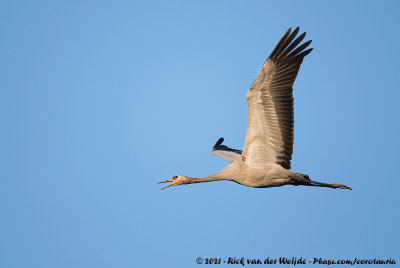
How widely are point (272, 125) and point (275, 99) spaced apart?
693 mm

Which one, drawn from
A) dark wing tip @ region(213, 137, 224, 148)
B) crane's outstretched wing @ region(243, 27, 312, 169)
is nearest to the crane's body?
crane's outstretched wing @ region(243, 27, 312, 169)

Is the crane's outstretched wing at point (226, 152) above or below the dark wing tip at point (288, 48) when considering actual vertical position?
below

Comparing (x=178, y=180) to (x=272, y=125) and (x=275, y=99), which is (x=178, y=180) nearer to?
(x=272, y=125)

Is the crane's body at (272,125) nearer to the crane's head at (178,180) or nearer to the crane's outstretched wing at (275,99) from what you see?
the crane's outstretched wing at (275,99)

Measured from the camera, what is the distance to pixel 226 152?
1662 centimetres

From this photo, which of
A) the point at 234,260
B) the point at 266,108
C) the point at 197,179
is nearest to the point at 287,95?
the point at 266,108

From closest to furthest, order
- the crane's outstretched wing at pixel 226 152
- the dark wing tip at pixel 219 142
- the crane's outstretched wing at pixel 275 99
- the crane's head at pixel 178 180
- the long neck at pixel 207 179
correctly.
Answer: the crane's outstretched wing at pixel 275 99 < the long neck at pixel 207 179 < the crane's head at pixel 178 180 < the crane's outstretched wing at pixel 226 152 < the dark wing tip at pixel 219 142

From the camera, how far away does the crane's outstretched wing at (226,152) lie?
1598cm

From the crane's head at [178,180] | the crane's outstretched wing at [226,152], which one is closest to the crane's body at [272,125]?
the crane's head at [178,180]

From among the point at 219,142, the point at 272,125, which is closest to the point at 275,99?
the point at 272,125

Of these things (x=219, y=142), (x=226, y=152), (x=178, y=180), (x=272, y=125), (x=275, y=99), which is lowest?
(x=178, y=180)

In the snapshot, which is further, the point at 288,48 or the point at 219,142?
the point at 219,142

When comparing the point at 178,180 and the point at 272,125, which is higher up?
the point at 272,125

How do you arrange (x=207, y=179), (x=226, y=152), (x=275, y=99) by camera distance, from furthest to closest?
(x=226, y=152) → (x=207, y=179) → (x=275, y=99)
